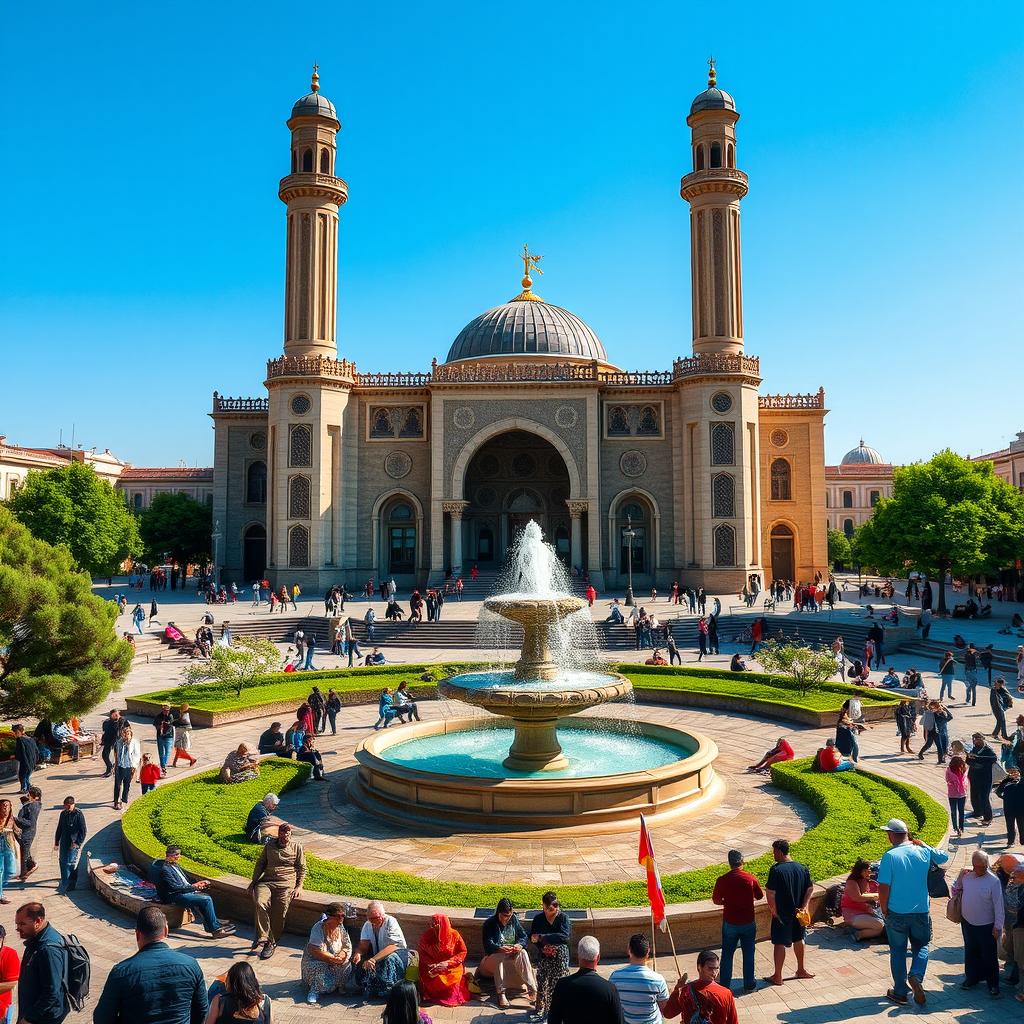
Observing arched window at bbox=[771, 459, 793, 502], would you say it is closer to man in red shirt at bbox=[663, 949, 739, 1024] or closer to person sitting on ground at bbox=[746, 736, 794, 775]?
person sitting on ground at bbox=[746, 736, 794, 775]

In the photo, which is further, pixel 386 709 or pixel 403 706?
pixel 403 706

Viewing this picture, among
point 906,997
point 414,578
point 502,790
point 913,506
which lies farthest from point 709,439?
point 906,997

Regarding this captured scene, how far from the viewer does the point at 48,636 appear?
14.0 metres

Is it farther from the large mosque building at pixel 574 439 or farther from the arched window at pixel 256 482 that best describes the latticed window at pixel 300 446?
the arched window at pixel 256 482

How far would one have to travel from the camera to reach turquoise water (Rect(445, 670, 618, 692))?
473 inches

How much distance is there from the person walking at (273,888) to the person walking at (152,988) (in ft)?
10.1

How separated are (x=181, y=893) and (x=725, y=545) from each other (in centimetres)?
3447

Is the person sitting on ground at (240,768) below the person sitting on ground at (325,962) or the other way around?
the other way around

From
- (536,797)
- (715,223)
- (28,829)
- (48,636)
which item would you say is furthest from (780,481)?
(28,829)

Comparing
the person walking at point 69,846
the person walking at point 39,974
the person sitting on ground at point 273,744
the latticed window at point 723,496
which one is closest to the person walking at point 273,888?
the person walking at point 39,974

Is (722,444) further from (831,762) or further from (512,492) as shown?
(831,762)

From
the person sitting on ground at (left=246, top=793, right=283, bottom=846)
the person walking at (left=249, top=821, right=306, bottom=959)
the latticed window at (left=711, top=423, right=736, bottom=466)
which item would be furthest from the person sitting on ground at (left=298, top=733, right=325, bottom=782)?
the latticed window at (left=711, top=423, right=736, bottom=466)

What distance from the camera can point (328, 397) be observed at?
41625mm

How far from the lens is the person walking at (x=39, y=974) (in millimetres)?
5355
